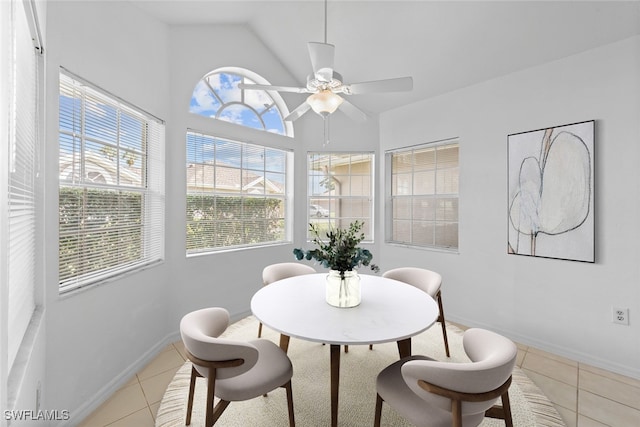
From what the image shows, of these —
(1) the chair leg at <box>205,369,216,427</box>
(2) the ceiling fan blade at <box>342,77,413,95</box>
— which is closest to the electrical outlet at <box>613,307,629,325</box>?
(2) the ceiling fan blade at <box>342,77,413,95</box>

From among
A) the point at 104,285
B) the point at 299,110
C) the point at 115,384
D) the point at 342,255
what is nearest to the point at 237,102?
the point at 299,110

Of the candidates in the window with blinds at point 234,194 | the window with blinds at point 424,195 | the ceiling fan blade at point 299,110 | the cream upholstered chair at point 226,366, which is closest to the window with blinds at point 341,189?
the window with blinds at point 424,195

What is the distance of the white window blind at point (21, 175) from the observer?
111cm

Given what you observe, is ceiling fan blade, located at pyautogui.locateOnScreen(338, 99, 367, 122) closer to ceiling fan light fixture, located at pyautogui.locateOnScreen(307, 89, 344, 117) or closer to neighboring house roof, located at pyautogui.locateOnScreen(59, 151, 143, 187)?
ceiling fan light fixture, located at pyautogui.locateOnScreen(307, 89, 344, 117)

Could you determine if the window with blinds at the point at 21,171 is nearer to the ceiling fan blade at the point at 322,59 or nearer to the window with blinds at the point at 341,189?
the ceiling fan blade at the point at 322,59

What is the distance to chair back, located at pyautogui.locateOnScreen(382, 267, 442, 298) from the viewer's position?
7.82 ft

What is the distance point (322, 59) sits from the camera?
170 centimetres

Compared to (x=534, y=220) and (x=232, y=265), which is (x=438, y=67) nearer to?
(x=534, y=220)

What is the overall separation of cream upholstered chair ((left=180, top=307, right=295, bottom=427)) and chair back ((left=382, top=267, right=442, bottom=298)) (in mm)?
1379

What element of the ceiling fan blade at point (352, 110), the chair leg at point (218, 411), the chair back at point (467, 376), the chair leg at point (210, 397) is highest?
the ceiling fan blade at point (352, 110)

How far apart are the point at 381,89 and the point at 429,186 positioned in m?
2.06

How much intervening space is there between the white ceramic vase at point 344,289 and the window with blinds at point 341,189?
2293mm

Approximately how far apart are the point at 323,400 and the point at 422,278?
1288 mm

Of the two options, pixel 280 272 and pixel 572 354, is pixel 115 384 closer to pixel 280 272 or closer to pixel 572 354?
pixel 280 272
